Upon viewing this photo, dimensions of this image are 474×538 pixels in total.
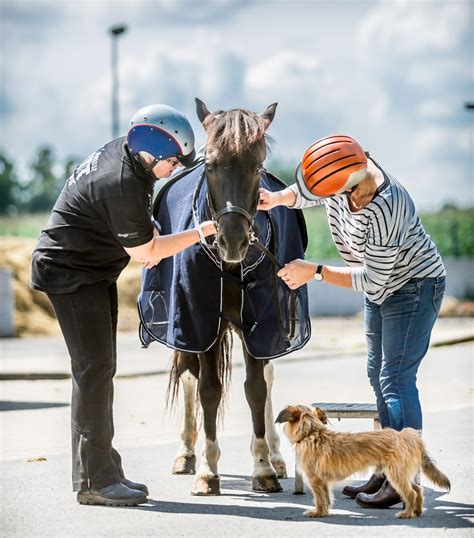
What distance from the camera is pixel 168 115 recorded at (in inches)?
254

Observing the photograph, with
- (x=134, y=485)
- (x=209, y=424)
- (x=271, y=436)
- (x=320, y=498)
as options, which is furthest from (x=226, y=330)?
(x=320, y=498)

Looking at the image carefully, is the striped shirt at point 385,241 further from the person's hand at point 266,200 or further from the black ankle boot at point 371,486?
the black ankle boot at point 371,486

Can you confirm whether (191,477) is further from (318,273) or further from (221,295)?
(318,273)

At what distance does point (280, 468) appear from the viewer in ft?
25.5

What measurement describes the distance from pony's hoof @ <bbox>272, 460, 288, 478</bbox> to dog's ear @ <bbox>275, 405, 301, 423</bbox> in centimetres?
153

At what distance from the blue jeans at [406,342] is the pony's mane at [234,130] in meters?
1.29

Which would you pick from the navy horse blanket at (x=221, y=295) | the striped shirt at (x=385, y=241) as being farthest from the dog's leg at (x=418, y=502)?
the navy horse blanket at (x=221, y=295)

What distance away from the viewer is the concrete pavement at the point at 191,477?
6.09 metres

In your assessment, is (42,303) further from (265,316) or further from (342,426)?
(265,316)

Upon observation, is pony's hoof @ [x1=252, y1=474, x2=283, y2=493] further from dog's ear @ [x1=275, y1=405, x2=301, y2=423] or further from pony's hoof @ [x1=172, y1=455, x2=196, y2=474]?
dog's ear @ [x1=275, y1=405, x2=301, y2=423]

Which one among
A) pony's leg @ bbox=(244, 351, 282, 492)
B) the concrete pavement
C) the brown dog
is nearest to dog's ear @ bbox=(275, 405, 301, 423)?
the brown dog

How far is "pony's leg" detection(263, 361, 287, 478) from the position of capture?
306 inches

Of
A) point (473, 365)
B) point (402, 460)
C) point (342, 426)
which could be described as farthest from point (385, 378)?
point (473, 365)

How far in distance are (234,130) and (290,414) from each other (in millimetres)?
1721
